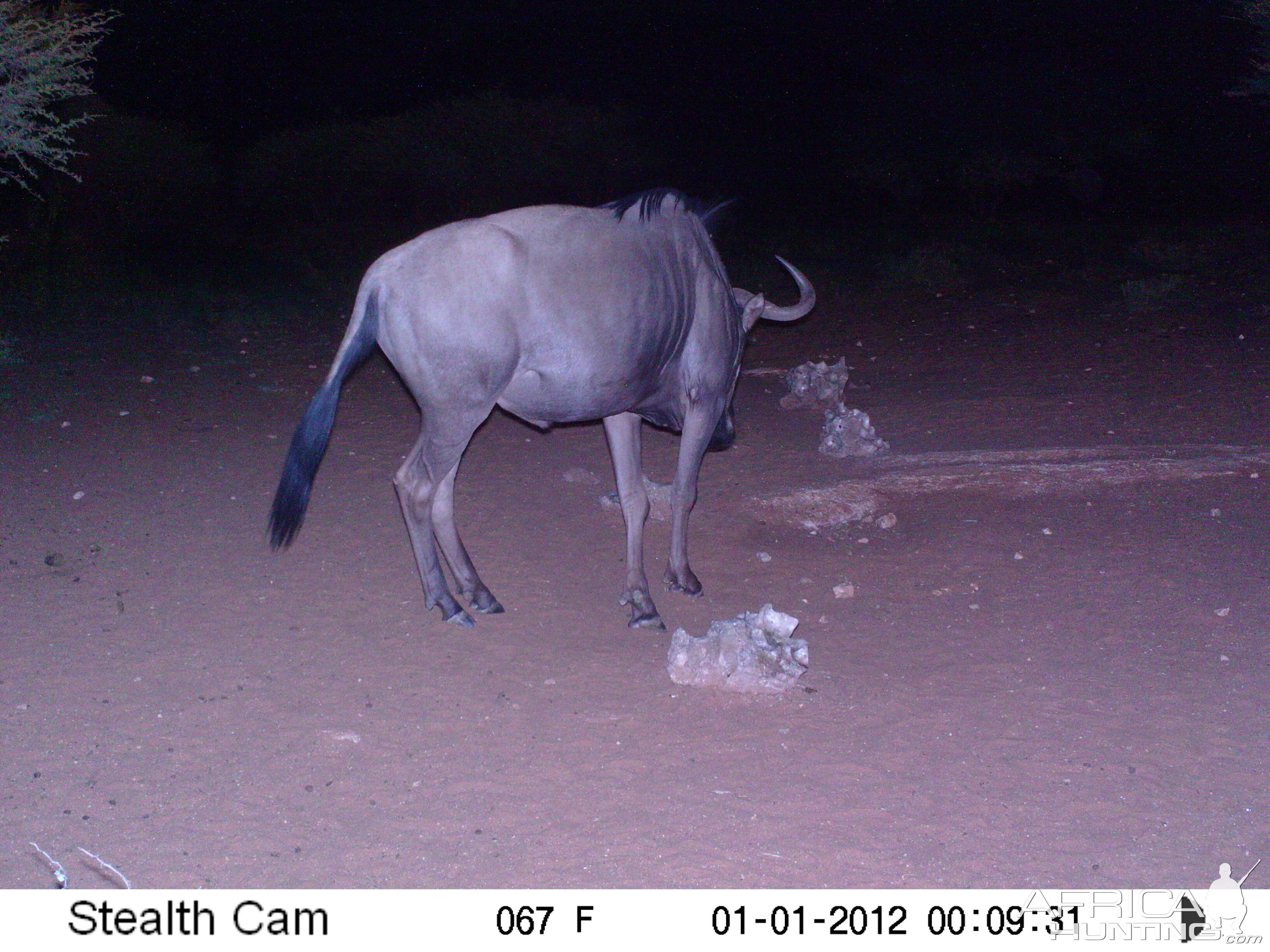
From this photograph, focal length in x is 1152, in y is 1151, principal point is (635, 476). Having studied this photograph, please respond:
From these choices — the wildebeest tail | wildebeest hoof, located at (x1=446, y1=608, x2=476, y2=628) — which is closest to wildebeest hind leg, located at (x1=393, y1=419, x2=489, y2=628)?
wildebeest hoof, located at (x1=446, y1=608, x2=476, y2=628)

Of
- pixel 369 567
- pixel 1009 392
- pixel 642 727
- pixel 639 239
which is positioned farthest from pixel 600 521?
pixel 1009 392

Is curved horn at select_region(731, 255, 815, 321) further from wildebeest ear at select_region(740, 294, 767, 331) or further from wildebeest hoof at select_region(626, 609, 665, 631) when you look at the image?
wildebeest hoof at select_region(626, 609, 665, 631)

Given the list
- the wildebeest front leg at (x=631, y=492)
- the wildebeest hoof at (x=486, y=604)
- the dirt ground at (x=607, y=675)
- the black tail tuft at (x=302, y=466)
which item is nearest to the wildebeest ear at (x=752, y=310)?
the wildebeest front leg at (x=631, y=492)

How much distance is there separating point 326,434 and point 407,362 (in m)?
0.52

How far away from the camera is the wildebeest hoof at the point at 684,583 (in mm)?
5809

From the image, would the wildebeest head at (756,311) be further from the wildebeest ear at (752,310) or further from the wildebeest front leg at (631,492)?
the wildebeest front leg at (631,492)

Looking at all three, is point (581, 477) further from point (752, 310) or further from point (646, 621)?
point (646, 621)

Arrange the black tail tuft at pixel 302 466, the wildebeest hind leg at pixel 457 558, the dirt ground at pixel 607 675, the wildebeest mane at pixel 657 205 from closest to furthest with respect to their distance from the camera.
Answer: the dirt ground at pixel 607 675, the black tail tuft at pixel 302 466, the wildebeest hind leg at pixel 457 558, the wildebeest mane at pixel 657 205

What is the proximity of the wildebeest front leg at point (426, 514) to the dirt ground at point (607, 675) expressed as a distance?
111 millimetres

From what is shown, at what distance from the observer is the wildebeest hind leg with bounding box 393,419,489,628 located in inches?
206

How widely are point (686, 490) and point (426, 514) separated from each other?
1.33m

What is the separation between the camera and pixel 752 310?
6398 millimetres

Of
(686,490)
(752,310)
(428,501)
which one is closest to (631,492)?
(686,490)

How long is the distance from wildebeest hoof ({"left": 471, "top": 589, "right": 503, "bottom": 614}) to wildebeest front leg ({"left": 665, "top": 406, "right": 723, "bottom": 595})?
2.96 feet
